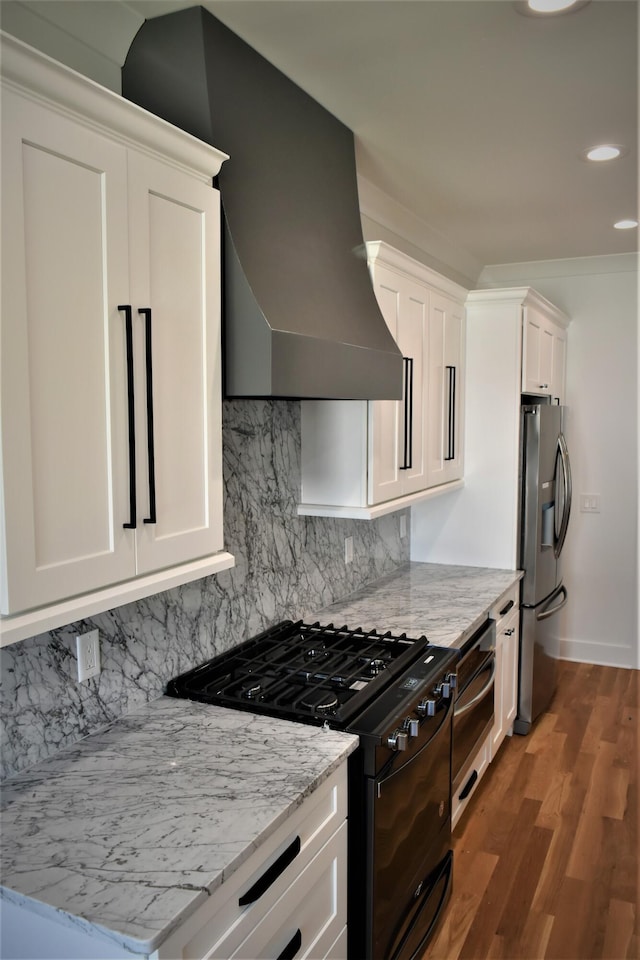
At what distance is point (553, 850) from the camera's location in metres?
2.88

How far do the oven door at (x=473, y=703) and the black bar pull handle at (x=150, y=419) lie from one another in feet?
5.17

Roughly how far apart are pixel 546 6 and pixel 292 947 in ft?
7.31

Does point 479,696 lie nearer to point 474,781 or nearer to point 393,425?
point 474,781

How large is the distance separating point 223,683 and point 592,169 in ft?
7.95

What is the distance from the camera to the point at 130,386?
1445 millimetres

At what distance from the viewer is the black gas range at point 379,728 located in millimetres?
1861

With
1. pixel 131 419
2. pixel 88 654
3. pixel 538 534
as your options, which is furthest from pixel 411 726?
pixel 538 534

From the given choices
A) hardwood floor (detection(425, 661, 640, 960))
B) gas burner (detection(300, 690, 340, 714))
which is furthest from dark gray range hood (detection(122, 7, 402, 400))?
hardwood floor (detection(425, 661, 640, 960))

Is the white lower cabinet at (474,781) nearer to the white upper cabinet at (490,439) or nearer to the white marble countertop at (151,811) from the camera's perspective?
the white upper cabinet at (490,439)

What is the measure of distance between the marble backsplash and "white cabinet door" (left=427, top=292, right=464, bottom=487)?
489 millimetres

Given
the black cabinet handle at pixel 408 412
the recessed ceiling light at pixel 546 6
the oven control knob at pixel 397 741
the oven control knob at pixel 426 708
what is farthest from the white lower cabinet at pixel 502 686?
the recessed ceiling light at pixel 546 6

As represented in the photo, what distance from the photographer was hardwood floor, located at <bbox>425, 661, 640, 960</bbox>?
2.41 m

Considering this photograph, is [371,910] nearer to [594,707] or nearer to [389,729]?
[389,729]

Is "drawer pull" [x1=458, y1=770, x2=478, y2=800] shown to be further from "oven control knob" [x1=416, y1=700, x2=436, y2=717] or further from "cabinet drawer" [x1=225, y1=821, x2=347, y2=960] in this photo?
"cabinet drawer" [x1=225, y1=821, x2=347, y2=960]
